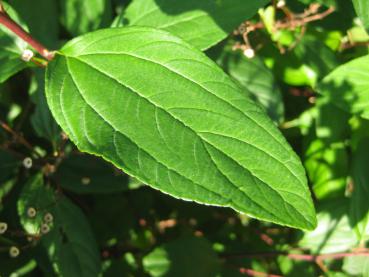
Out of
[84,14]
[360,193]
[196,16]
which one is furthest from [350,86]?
[84,14]

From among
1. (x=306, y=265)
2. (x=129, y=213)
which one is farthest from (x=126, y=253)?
(x=306, y=265)

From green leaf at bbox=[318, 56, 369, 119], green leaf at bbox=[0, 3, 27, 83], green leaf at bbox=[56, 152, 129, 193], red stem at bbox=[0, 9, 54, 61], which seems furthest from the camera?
green leaf at bbox=[56, 152, 129, 193]

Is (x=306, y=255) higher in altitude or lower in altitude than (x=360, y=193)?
lower

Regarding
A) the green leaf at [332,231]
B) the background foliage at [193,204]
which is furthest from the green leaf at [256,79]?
the green leaf at [332,231]

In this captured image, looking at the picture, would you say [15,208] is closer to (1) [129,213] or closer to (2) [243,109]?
(1) [129,213]

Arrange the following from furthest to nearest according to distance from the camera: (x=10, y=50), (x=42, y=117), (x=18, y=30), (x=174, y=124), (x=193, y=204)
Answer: (x=193, y=204) → (x=42, y=117) → (x=10, y=50) → (x=18, y=30) → (x=174, y=124)

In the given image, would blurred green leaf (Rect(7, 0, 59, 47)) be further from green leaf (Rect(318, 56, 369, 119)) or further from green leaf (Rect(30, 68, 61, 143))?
green leaf (Rect(318, 56, 369, 119))

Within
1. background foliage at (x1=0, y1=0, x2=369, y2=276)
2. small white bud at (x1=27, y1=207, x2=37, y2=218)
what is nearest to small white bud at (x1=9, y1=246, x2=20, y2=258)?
background foliage at (x1=0, y1=0, x2=369, y2=276)

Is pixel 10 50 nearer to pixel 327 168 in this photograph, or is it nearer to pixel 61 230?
pixel 61 230
